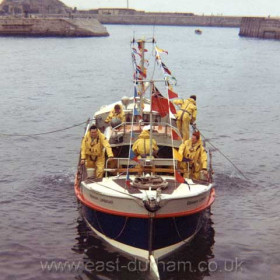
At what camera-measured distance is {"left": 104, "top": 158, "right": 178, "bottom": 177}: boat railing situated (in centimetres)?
1476

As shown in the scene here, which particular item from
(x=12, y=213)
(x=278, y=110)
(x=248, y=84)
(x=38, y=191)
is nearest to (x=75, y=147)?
(x=38, y=191)

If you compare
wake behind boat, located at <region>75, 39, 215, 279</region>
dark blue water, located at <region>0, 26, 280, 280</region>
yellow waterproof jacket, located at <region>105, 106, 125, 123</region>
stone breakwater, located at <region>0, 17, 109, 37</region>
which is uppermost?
yellow waterproof jacket, located at <region>105, 106, 125, 123</region>

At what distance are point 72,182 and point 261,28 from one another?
127m

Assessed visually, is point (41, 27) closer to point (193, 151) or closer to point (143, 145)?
point (143, 145)

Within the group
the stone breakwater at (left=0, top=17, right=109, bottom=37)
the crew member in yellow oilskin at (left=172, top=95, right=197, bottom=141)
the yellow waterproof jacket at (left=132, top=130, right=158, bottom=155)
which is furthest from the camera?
the stone breakwater at (left=0, top=17, right=109, bottom=37)

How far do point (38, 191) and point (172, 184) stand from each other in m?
7.98

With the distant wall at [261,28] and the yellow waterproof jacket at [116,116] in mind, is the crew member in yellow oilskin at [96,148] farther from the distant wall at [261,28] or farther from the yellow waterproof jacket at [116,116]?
the distant wall at [261,28]

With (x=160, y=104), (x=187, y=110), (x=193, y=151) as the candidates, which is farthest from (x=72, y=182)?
(x=160, y=104)

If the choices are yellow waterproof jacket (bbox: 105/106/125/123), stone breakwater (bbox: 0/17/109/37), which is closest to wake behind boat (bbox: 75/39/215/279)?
yellow waterproof jacket (bbox: 105/106/125/123)

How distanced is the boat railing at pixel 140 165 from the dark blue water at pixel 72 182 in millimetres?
2485

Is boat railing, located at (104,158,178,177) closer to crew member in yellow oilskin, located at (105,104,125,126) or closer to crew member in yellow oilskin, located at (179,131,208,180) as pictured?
crew member in yellow oilskin, located at (179,131,208,180)

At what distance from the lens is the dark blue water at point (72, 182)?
14500 mm

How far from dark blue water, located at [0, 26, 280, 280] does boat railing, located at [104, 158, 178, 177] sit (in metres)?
2.48

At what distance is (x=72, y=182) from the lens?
840 inches
